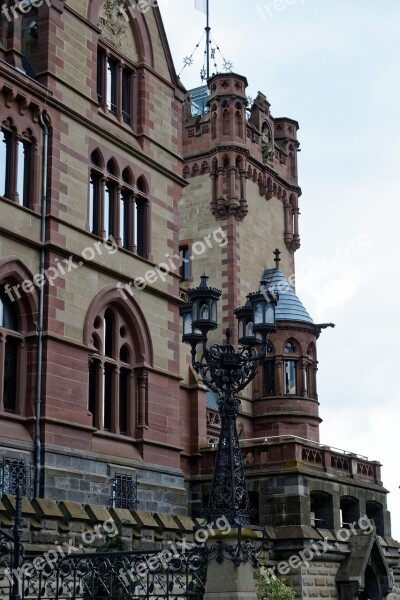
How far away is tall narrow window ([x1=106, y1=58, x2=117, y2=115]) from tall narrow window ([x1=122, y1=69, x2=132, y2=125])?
53cm

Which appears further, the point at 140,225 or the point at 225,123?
the point at 225,123

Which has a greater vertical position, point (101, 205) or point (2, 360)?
point (101, 205)

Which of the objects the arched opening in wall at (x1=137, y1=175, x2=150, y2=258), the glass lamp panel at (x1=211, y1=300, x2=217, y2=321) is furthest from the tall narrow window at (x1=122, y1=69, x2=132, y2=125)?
the glass lamp panel at (x1=211, y1=300, x2=217, y2=321)

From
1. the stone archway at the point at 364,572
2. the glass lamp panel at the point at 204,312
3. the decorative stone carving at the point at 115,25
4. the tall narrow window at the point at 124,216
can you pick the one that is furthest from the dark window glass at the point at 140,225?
the glass lamp panel at the point at 204,312

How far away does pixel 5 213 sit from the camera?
2425 centimetres

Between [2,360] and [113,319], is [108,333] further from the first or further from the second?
[2,360]

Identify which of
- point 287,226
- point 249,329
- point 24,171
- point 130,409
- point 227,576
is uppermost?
point 287,226

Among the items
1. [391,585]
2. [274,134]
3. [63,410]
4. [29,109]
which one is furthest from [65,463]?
[274,134]

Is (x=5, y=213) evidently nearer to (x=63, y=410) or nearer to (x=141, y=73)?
(x=63, y=410)

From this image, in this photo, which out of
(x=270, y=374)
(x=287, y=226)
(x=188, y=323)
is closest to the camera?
(x=188, y=323)

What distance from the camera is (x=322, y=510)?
29938 mm

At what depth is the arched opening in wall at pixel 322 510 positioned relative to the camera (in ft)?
97.3

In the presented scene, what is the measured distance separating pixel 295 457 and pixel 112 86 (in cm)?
1186

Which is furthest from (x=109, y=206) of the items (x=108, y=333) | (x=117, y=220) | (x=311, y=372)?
(x=311, y=372)
